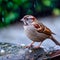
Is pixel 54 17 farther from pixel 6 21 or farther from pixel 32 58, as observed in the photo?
pixel 32 58

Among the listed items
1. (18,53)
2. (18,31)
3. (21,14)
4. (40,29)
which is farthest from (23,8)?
(18,53)

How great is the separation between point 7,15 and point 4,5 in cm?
24

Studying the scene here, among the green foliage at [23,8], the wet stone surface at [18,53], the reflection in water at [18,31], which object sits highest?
the wet stone surface at [18,53]

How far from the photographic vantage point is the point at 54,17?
8.42m

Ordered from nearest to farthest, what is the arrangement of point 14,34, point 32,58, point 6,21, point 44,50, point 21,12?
point 32,58, point 44,50, point 14,34, point 6,21, point 21,12

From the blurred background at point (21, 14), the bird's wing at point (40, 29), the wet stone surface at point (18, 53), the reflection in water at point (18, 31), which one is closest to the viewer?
the wet stone surface at point (18, 53)

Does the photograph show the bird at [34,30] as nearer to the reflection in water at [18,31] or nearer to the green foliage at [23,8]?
the reflection in water at [18,31]

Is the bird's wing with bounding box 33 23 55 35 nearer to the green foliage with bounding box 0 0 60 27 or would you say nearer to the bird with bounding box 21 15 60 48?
the bird with bounding box 21 15 60 48

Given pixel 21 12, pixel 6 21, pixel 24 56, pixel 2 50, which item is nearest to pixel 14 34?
pixel 6 21

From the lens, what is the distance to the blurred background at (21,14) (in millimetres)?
7422

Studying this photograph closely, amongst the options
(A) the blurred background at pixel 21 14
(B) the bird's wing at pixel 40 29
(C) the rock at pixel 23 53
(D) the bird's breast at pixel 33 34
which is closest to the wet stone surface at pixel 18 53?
(C) the rock at pixel 23 53

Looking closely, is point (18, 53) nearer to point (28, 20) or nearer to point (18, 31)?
point (28, 20)

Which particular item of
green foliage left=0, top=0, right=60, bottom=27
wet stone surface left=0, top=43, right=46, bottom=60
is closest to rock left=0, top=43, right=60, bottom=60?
wet stone surface left=0, top=43, right=46, bottom=60

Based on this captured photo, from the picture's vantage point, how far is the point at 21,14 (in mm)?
8430
